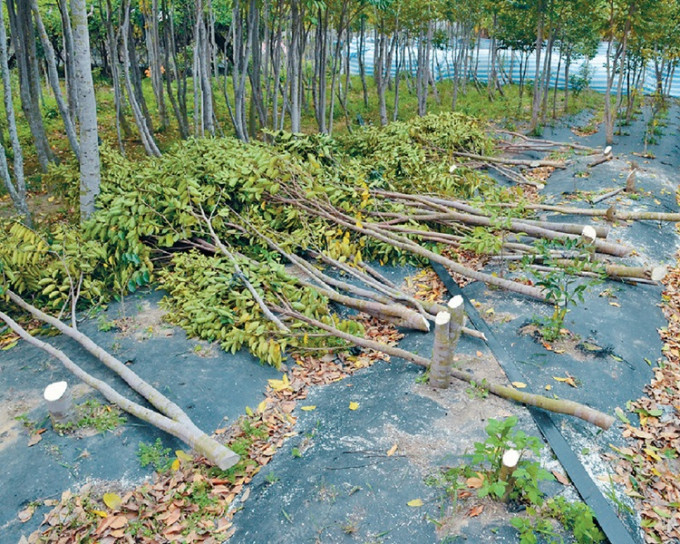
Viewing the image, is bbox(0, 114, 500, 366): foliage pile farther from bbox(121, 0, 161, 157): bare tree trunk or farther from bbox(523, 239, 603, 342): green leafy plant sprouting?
bbox(121, 0, 161, 157): bare tree trunk

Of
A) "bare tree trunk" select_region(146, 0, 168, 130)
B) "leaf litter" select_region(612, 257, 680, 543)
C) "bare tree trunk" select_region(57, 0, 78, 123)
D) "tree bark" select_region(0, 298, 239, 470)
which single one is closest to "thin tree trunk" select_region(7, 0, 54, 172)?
"bare tree trunk" select_region(57, 0, 78, 123)

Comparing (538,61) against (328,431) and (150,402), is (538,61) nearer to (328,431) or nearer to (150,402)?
(328,431)

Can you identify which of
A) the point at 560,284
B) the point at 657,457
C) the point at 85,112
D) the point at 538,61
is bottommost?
the point at 657,457

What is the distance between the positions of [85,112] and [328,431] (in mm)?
4804

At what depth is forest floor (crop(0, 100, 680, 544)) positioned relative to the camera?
11.0 ft

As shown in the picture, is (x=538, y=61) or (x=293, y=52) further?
(x=538, y=61)

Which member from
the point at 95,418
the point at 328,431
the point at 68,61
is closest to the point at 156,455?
the point at 95,418

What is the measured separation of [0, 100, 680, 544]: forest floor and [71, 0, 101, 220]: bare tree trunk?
5.55ft

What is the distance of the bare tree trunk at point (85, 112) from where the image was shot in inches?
231

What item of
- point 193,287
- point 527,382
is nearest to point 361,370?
point 527,382

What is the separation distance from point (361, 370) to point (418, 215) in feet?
10.0

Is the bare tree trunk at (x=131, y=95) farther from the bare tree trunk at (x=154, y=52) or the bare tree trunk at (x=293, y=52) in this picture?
the bare tree trunk at (x=293, y=52)

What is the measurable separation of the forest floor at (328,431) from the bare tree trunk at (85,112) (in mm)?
1693

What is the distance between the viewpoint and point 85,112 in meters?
6.18
